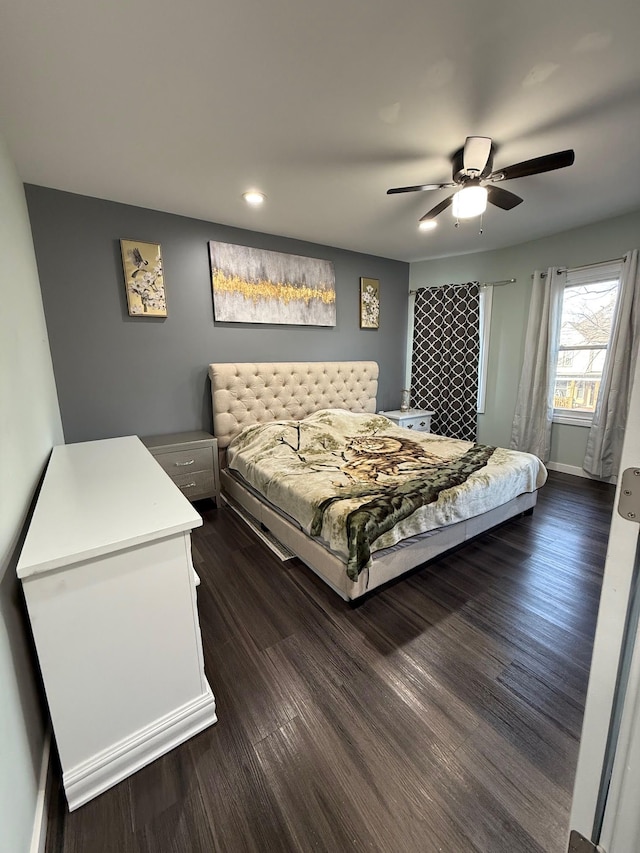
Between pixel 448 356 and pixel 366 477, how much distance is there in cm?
291

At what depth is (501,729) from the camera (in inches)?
49.7

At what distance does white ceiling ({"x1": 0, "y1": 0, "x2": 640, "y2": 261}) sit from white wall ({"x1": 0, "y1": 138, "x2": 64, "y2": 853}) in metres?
0.56

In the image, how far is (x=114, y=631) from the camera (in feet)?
3.49

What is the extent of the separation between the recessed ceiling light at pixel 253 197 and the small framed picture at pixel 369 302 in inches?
72.3

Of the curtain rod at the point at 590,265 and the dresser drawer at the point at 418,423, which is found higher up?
the curtain rod at the point at 590,265

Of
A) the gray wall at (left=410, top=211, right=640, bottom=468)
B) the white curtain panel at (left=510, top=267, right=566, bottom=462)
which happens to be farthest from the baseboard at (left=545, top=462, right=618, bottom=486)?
the white curtain panel at (left=510, top=267, right=566, bottom=462)

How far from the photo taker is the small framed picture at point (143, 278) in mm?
2775

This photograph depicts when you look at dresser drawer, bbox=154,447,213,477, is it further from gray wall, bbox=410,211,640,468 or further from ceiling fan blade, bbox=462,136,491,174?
gray wall, bbox=410,211,640,468

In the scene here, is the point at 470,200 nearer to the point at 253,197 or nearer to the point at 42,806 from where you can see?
the point at 253,197

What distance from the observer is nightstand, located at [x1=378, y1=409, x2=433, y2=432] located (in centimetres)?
435

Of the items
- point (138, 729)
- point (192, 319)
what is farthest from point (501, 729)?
point (192, 319)

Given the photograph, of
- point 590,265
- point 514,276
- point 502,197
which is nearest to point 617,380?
point 590,265

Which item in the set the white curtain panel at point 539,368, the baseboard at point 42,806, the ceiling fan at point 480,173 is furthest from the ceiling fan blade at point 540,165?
the baseboard at point 42,806

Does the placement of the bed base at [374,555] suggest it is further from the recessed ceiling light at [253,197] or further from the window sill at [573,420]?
the recessed ceiling light at [253,197]
